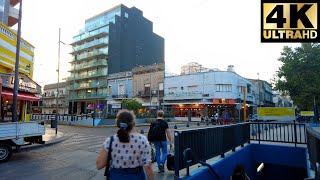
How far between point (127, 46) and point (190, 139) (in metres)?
55.9

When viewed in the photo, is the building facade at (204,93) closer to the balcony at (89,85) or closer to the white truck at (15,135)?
the balcony at (89,85)

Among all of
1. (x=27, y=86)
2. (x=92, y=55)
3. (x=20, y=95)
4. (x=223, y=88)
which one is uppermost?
(x=92, y=55)

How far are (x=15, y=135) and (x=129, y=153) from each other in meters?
8.23

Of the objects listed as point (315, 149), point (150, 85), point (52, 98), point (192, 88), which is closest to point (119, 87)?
point (150, 85)

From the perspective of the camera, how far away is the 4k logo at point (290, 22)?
19.1ft

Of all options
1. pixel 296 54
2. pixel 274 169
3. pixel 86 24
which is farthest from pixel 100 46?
pixel 274 169

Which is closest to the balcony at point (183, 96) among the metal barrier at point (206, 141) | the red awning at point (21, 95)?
the red awning at point (21, 95)

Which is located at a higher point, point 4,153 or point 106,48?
point 106,48

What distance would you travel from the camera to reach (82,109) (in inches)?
2422

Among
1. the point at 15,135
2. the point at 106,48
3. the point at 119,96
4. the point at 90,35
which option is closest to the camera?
the point at 15,135

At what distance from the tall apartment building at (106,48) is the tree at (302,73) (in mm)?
34029

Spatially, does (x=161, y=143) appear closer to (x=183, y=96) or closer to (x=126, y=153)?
(x=126, y=153)

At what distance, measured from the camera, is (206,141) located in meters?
6.65

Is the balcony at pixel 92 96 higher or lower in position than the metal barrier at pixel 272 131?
higher
